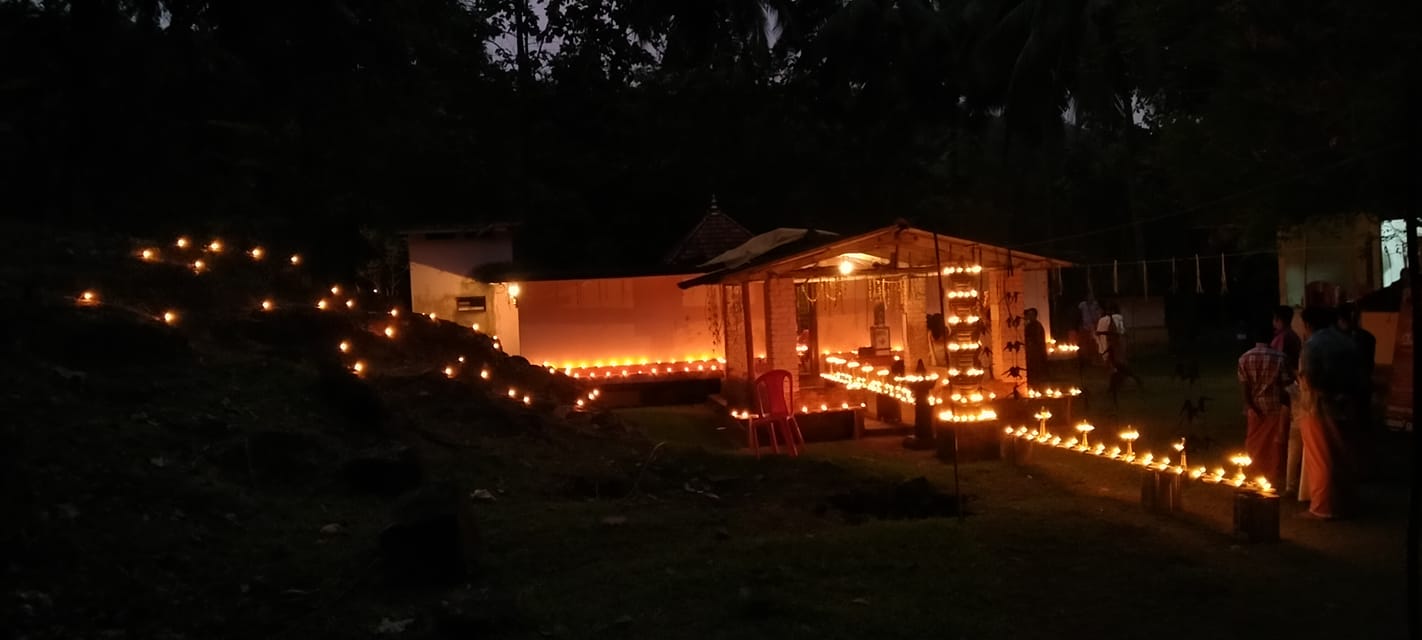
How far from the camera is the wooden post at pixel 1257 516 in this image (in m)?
8.07

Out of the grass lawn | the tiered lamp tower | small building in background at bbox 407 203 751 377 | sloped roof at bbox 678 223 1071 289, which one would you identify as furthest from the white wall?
the grass lawn

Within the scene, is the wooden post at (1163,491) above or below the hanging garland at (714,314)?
below

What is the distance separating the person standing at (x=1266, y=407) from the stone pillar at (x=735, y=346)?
7.48 meters

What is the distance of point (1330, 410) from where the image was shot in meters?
8.77

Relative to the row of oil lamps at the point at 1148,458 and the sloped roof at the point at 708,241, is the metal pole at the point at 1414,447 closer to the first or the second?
the row of oil lamps at the point at 1148,458

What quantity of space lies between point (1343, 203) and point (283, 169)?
1760 cm

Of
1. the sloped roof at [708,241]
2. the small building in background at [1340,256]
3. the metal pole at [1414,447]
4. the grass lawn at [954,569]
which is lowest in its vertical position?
the grass lawn at [954,569]

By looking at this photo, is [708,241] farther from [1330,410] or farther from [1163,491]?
[1330,410]

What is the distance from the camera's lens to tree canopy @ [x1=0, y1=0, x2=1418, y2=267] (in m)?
6.79

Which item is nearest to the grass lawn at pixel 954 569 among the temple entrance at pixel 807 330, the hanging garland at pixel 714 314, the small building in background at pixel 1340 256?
the temple entrance at pixel 807 330

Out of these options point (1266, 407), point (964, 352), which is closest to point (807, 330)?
point (964, 352)

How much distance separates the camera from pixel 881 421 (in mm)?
16469

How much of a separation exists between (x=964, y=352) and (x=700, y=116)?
17562 millimetres

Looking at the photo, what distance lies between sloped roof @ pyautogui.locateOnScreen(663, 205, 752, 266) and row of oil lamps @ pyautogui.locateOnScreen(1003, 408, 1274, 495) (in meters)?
10.1
